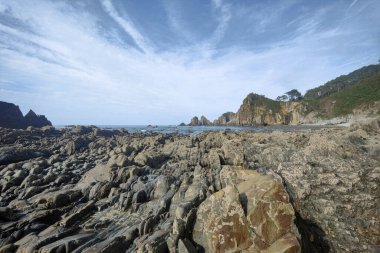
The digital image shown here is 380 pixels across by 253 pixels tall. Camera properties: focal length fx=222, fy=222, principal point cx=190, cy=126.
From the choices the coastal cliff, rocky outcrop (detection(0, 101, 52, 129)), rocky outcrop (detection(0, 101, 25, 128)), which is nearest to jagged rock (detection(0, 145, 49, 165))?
rocky outcrop (detection(0, 101, 52, 129))

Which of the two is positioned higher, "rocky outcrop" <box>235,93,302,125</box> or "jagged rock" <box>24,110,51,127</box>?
"rocky outcrop" <box>235,93,302,125</box>

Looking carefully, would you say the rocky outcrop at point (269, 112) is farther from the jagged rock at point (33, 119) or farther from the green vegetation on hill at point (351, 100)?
the jagged rock at point (33, 119)

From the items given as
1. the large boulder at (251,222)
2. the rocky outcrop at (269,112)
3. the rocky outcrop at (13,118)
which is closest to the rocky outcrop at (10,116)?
the rocky outcrop at (13,118)

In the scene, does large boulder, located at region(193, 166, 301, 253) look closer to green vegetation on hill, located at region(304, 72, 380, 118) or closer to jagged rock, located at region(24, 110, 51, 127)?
jagged rock, located at region(24, 110, 51, 127)

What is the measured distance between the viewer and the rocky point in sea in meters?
9.18

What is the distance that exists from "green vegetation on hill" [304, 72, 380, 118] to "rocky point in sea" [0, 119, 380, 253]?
11797 cm

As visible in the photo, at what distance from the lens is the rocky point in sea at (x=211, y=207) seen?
30.1ft

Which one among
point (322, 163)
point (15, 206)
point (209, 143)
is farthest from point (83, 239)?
point (209, 143)

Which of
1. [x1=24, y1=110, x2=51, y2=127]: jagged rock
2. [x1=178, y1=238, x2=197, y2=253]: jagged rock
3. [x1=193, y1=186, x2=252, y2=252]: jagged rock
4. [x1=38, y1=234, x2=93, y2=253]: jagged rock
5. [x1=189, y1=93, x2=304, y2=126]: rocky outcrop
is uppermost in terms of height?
[x1=189, y1=93, x2=304, y2=126]: rocky outcrop

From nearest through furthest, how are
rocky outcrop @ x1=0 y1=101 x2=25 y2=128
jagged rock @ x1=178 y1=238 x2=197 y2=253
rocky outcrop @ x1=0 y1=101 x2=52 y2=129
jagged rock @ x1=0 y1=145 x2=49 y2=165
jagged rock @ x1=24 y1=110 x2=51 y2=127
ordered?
jagged rock @ x1=178 y1=238 x2=197 y2=253 < jagged rock @ x1=0 y1=145 x2=49 y2=165 < rocky outcrop @ x1=0 y1=101 x2=25 y2=128 < rocky outcrop @ x1=0 y1=101 x2=52 y2=129 < jagged rock @ x1=24 y1=110 x2=51 y2=127

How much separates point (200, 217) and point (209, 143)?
2542 cm

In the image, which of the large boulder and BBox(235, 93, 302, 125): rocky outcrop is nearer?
the large boulder

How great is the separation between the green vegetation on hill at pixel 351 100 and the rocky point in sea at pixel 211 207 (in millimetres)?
117966

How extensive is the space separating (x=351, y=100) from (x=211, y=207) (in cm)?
14998
